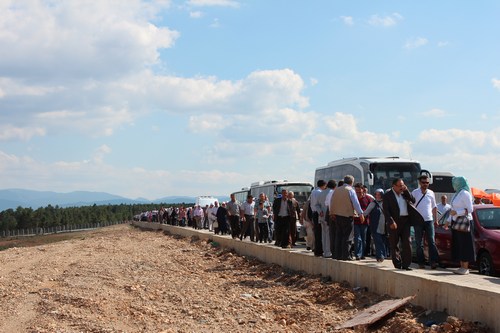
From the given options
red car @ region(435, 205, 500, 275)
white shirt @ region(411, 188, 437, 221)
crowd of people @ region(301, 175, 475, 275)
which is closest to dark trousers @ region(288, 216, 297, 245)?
crowd of people @ region(301, 175, 475, 275)

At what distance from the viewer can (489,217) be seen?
14.1 m

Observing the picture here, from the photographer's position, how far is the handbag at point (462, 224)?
1204 centimetres

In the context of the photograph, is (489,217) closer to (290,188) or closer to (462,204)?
(462,204)

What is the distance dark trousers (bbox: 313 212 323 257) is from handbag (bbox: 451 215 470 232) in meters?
4.61

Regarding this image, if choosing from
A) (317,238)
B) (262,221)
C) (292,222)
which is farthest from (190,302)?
(262,221)

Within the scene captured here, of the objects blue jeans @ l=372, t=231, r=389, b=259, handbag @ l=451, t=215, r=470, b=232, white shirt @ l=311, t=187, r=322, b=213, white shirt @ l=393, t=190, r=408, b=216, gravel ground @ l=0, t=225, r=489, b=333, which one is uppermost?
white shirt @ l=311, t=187, r=322, b=213

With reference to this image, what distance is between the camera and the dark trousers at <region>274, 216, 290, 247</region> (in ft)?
66.3

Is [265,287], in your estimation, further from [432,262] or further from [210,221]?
[210,221]

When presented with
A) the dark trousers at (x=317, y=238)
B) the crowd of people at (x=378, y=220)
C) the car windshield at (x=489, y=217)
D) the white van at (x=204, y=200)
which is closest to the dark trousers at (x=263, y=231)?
the crowd of people at (x=378, y=220)

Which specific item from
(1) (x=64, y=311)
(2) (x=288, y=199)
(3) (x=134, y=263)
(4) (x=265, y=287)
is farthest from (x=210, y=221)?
(1) (x=64, y=311)

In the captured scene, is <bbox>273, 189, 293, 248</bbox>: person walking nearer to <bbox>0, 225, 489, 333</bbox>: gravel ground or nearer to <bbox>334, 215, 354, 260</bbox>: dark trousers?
<bbox>0, 225, 489, 333</bbox>: gravel ground

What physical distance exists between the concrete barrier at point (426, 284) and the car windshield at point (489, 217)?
1.66 m

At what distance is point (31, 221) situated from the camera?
5645 inches

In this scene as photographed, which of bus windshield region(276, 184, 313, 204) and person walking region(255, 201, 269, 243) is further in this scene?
bus windshield region(276, 184, 313, 204)
